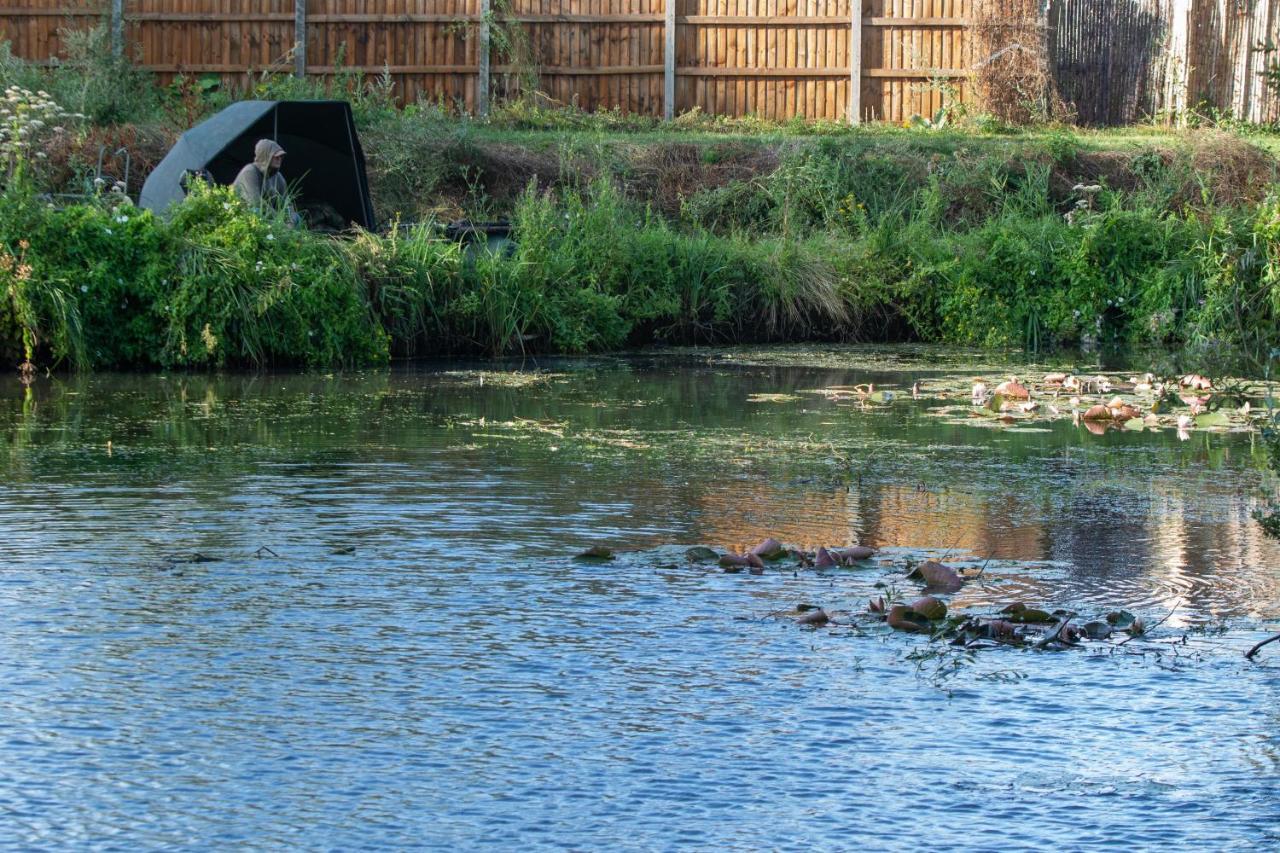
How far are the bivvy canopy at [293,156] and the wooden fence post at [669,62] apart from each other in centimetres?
887

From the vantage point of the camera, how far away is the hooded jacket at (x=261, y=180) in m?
16.2

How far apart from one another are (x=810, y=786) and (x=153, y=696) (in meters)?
2.00

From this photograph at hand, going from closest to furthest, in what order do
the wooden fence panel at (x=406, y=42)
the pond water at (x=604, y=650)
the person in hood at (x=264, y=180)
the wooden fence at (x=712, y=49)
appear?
the pond water at (x=604, y=650), the person in hood at (x=264, y=180), the wooden fence at (x=712, y=49), the wooden fence panel at (x=406, y=42)

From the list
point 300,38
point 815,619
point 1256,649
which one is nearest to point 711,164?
point 300,38

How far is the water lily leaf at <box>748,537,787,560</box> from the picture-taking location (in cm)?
722

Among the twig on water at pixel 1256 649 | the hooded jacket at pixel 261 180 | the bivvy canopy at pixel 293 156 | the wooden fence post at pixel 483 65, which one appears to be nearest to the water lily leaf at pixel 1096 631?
the twig on water at pixel 1256 649

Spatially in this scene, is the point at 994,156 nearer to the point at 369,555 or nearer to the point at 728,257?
the point at 728,257

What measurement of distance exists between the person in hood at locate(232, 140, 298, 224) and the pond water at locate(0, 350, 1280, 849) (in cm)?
570

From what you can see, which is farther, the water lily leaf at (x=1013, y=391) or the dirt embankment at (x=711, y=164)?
the dirt embankment at (x=711, y=164)

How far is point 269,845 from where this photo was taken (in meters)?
4.18

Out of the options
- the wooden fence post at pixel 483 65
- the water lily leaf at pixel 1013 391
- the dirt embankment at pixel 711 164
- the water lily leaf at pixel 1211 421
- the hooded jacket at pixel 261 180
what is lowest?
the water lily leaf at pixel 1211 421

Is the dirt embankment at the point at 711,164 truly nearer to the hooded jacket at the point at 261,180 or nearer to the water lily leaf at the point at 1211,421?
the hooded jacket at the point at 261,180

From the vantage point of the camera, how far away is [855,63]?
2675cm

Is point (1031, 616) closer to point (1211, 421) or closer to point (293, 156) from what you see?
point (1211, 421)
